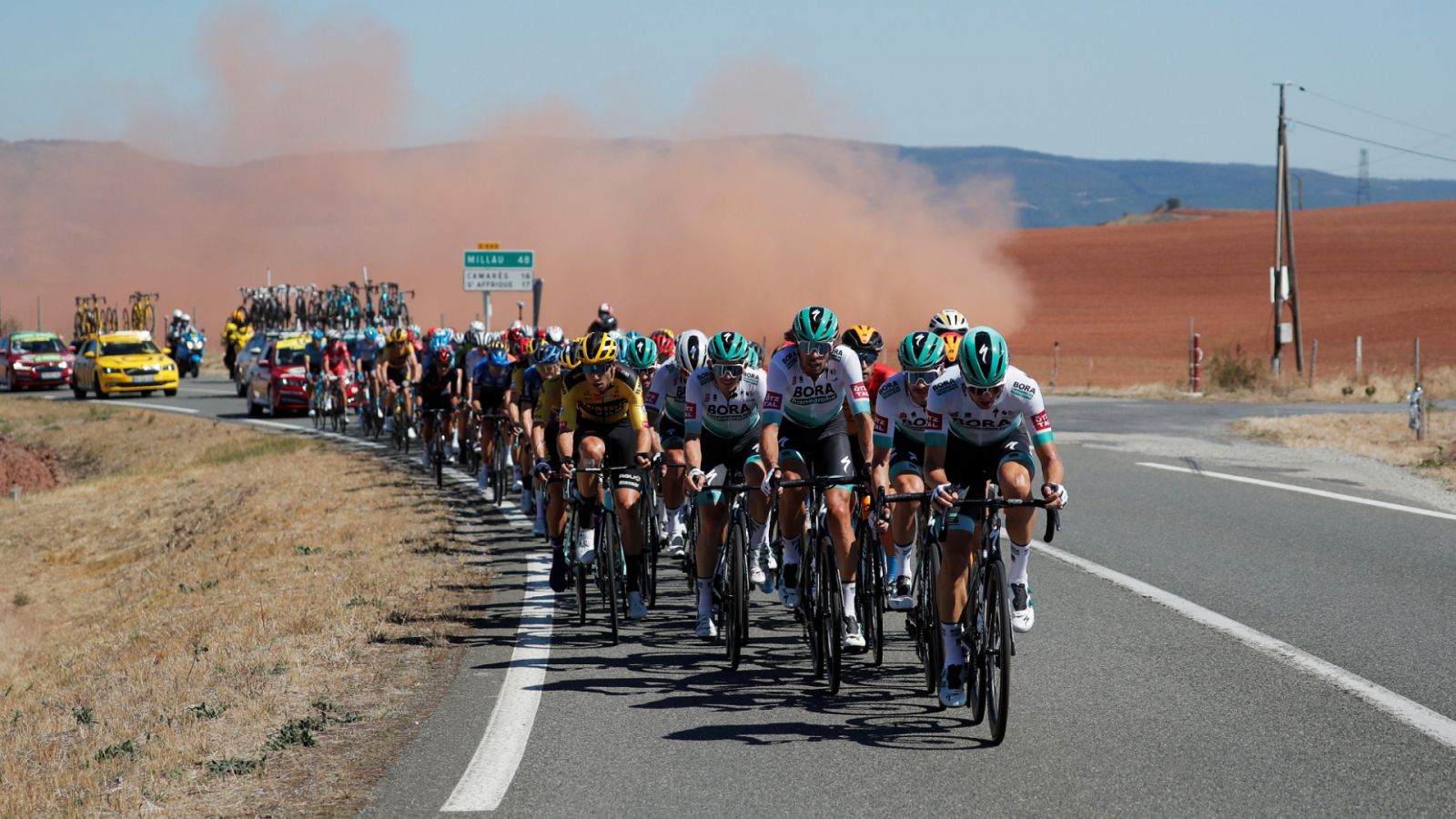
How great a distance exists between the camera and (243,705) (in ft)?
27.3

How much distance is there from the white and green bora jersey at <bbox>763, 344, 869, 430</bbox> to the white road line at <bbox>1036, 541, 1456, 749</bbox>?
2.71 m

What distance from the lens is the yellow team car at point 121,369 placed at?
155 feet

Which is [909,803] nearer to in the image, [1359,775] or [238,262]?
[1359,775]

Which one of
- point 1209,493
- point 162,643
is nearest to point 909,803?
point 162,643

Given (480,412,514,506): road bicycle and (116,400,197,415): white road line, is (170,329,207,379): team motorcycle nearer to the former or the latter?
(116,400,197,415): white road line

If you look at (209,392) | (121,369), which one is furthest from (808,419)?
(209,392)

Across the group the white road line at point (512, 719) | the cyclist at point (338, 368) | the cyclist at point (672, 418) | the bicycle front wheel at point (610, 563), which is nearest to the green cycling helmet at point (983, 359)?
the white road line at point (512, 719)

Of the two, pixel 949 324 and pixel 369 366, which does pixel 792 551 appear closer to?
pixel 949 324

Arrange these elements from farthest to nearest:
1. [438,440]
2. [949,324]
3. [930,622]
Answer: [438,440] < [949,324] < [930,622]

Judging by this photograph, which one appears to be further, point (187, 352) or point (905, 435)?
point (187, 352)

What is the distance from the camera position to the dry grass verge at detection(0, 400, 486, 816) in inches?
273

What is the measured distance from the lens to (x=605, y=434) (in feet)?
35.8

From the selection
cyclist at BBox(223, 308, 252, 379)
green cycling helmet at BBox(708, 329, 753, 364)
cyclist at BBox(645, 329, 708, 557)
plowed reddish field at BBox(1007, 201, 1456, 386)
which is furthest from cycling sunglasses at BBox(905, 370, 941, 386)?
cyclist at BBox(223, 308, 252, 379)

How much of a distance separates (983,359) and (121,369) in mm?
44315
